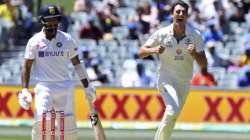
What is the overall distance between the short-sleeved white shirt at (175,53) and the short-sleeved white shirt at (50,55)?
55.6 inches

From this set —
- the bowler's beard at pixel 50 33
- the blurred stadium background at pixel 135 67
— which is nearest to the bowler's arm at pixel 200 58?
the bowler's beard at pixel 50 33

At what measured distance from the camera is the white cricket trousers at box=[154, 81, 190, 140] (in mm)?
9977

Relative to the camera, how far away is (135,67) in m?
17.3

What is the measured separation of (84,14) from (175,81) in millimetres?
9493

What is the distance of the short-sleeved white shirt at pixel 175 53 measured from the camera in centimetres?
1009

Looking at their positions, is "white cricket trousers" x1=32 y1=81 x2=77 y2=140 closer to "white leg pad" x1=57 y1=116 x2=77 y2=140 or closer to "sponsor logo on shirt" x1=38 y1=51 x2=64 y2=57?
"white leg pad" x1=57 y1=116 x2=77 y2=140

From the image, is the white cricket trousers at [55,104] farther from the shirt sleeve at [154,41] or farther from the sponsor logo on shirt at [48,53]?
the shirt sleeve at [154,41]

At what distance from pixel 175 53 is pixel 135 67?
7.25 meters

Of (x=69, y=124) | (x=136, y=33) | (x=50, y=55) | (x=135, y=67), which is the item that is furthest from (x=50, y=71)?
(x=136, y=33)

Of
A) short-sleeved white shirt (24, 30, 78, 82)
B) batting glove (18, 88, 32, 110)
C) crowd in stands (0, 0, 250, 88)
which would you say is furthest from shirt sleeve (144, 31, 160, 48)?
crowd in stands (0, 0, 250, 88)

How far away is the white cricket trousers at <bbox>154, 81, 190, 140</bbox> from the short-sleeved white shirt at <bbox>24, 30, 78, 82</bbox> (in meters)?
1.51

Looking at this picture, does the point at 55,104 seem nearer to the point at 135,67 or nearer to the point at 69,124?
the point at 69,124

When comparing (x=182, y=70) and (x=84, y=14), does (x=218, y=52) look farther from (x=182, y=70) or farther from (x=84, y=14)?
(x=182, y=70)

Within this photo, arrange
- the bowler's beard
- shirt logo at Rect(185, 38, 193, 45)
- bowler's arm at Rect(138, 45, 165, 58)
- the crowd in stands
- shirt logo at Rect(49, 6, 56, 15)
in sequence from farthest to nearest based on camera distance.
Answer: the crowd in stands < shirt logo at Rect(185, 38, 193, 45) < bowler's arm at Rect(138, 45, 165, 58) < the bowler's beard < shirt logo at Rect(49, 6, 56, 15)
